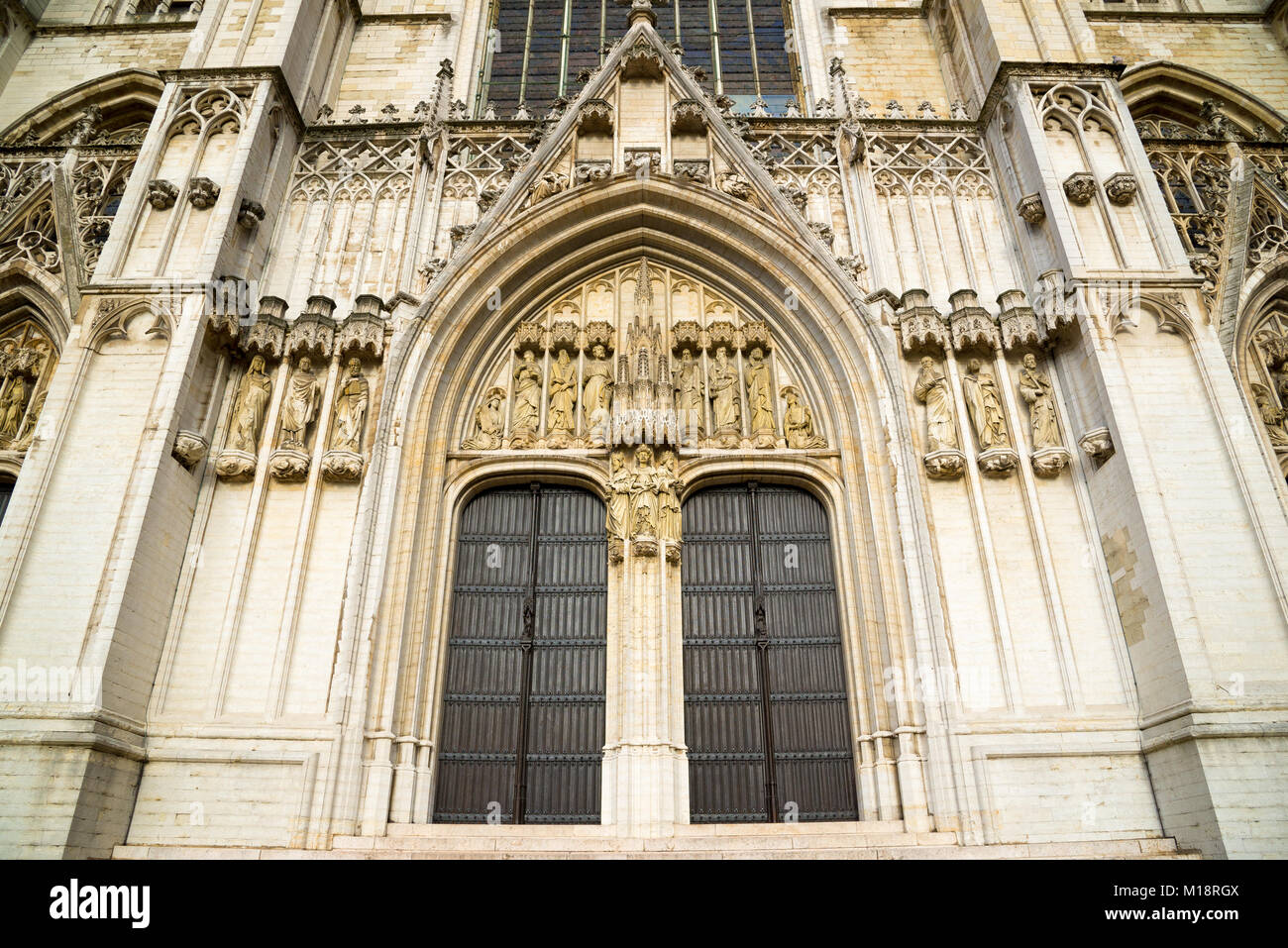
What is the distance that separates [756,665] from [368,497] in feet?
15.7

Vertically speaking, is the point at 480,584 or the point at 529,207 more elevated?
the point at 529,207

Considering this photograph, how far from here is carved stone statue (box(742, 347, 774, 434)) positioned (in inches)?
437

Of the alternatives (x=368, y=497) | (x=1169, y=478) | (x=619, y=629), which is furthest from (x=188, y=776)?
(x=1169, y=478)

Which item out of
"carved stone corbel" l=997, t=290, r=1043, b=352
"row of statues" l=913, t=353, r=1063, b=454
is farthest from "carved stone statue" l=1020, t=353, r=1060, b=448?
"carved stone corbel" l=997, t=290, r=1043, b=352

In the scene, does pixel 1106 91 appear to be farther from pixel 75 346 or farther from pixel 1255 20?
pixel 75 346

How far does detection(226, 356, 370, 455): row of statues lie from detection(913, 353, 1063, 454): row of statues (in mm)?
6594

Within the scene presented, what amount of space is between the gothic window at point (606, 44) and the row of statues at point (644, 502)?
7.30 meters

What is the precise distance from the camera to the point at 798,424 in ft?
36.3

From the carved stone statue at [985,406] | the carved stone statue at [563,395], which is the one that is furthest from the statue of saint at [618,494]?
the carved stone statue at [985,406]

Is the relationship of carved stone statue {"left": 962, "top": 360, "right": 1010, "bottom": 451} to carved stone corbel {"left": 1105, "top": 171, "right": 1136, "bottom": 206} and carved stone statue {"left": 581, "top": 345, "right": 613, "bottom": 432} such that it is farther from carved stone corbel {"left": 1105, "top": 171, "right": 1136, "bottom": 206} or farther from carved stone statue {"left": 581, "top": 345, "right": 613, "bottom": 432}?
carved stone statue {"left": 581, "top": 345, "right": 613, "bottom": 432}

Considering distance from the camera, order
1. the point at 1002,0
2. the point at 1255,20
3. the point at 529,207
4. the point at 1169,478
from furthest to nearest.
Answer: the point at 1255,20 < the point at 1002,0 < the point at 529,207 < the point at 1169,478

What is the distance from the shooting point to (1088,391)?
386 inches

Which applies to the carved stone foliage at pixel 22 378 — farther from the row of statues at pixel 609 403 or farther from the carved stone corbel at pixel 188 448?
the row of statues at pixel 609 403

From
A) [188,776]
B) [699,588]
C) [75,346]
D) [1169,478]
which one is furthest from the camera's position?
[699,588]
